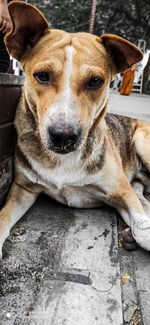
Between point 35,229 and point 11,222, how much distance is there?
207mm

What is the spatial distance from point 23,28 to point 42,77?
0.43m

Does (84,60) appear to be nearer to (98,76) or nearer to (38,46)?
(98,76)

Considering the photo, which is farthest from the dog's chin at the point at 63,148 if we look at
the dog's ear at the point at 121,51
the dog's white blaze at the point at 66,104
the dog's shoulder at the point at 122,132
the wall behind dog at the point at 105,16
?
the wall behind dog at the point at 105,16

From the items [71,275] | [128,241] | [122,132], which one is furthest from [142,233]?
[122,132]

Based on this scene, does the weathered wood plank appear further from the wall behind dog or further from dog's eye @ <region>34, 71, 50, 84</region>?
the wall behind dog

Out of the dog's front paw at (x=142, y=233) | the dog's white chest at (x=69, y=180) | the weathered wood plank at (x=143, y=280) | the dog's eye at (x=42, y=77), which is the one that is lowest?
the weathered wood plank at (x=143, y=280)

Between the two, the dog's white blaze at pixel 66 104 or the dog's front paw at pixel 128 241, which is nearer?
the dog's white blaze at pixel 66 104

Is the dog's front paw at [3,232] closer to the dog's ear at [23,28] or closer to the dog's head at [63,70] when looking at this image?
the dog's head at [63,70]

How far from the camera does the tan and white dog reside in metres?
2.01

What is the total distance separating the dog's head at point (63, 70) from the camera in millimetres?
1938

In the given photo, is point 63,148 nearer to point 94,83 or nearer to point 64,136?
point 64,136

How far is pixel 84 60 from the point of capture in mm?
2139

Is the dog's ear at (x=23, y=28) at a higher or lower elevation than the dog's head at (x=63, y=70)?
higher

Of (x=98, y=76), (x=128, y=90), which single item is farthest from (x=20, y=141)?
(x=128, y=90)
